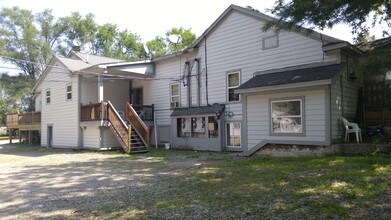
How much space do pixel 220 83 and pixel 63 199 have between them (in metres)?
11.5

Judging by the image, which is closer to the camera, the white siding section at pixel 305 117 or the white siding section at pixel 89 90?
the white siding section at pixel 305 117

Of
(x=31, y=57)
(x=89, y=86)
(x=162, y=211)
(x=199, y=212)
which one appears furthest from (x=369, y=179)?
(x=31, y=57)

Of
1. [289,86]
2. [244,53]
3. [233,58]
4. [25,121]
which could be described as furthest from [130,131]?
[25,121]

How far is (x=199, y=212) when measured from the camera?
227 inches

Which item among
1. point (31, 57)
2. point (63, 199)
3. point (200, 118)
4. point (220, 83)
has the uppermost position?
point (31, 57)

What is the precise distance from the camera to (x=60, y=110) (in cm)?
2292

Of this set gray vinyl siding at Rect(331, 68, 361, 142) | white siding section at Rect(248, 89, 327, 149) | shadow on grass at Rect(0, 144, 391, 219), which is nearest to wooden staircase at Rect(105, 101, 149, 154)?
shadow on grass at Rect(0, 144, 391, 219)

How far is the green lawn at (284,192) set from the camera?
5535 mm

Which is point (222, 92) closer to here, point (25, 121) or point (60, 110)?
point (60, 110)

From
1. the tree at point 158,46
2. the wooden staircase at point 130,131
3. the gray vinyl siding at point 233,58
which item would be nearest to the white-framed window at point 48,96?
the wooden staircase at point 130,131

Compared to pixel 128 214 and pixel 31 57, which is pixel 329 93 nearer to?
pixel 128 214

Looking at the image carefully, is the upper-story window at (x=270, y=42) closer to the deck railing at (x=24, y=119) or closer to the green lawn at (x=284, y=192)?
the green lawn at (x=284, y=192)

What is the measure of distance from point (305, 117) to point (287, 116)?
0.75 meters

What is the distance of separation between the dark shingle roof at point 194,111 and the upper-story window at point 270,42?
4112 millimetres
